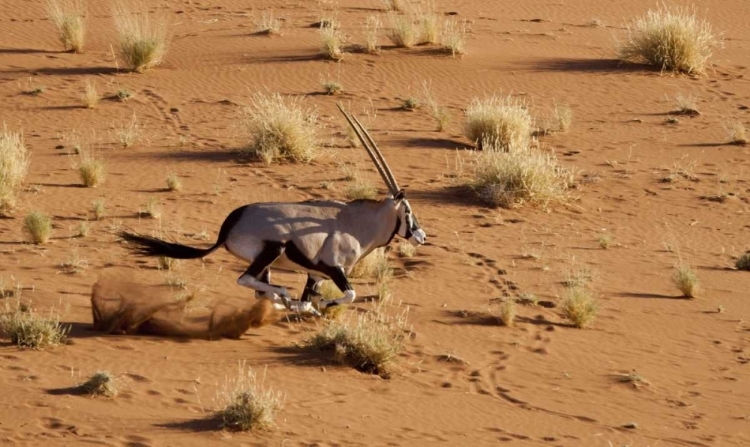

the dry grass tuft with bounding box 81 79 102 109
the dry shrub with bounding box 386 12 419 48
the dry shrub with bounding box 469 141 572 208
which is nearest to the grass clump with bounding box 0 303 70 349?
the dry shrub with bounding box 469 141 572 208

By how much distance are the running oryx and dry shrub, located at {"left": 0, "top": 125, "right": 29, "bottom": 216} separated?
14.4 feet

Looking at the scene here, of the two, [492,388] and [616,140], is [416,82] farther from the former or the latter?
[492,388]

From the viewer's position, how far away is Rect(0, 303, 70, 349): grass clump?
30.8ft

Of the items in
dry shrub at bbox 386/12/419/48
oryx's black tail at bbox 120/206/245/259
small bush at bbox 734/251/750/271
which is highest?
dry shrub at bbox 386/12/419/48

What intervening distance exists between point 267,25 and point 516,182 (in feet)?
33.2

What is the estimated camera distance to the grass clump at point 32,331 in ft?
30.8

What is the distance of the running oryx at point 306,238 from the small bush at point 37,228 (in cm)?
295

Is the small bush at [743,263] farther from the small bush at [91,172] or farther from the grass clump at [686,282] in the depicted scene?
the small bush at [91,172]

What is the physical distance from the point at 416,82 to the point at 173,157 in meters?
5.62

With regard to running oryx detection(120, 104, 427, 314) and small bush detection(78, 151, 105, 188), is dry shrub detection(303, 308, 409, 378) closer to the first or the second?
running oryx detection(120, 104, 427, 314)

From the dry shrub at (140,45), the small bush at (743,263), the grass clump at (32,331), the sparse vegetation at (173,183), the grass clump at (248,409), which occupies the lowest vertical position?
the grass clump at (248,409)

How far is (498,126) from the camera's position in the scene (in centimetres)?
1745

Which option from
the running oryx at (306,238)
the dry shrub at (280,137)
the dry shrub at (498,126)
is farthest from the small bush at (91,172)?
the running oryx at (306,238)

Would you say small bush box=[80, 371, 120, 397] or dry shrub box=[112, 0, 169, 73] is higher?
dry shrub box=[112, 0, 169, 73]
